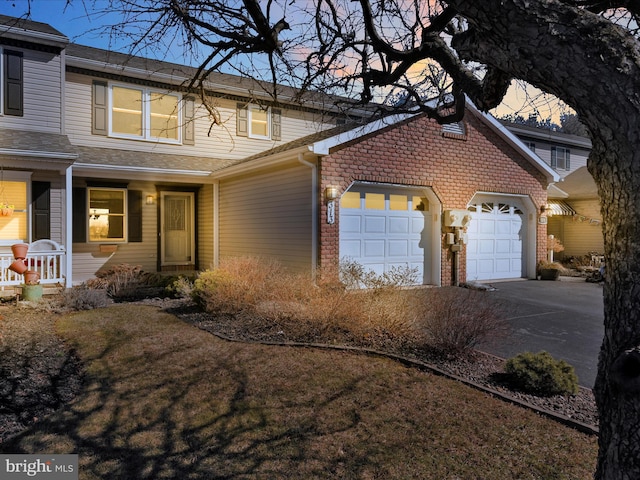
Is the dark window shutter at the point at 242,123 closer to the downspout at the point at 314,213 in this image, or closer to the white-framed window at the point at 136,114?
the white-framed window at the point at 136,114

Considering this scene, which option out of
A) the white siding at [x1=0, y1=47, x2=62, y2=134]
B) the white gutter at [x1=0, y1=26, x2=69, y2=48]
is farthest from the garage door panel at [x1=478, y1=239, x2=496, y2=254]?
the white gutter at [x1=0, y1=26, x2=69, y2=48]

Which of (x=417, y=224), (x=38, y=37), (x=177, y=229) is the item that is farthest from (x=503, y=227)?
(x=38, y=37)

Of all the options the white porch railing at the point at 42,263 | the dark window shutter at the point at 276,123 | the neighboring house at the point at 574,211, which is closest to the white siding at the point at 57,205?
the white porch railing at the point at 42,263

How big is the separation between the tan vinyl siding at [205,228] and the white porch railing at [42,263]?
15.5 ft

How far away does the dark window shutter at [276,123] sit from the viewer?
15.2 metres

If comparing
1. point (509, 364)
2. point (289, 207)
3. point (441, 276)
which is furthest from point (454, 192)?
point (509, 364)

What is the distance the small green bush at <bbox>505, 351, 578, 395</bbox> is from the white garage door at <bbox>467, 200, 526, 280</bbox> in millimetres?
8378

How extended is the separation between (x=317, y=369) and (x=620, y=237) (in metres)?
3.75

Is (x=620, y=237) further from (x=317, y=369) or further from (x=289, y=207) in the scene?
(x=289, y=207)

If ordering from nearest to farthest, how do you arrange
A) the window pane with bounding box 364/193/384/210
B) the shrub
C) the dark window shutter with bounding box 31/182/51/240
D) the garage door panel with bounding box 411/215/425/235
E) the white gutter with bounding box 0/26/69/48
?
the shrub, the dark window shutter with bounding box 31/182/51/240, the white gutter with bounding box 0/26/69/48, the window pane with bounding box 364/193/384/210, the garage door panel with bounding box 411/215/425/235

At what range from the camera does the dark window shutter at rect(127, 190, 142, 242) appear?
13273mm

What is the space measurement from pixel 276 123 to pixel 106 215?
20.3ft

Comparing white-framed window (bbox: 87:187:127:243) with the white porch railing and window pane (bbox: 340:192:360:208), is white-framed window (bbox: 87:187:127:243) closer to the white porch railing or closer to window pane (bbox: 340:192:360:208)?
the white porch railing

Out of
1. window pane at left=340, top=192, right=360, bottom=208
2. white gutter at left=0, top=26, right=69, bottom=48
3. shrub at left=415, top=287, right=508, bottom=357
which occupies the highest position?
white gutter at left=0, top=26, right=69, bottom=48
